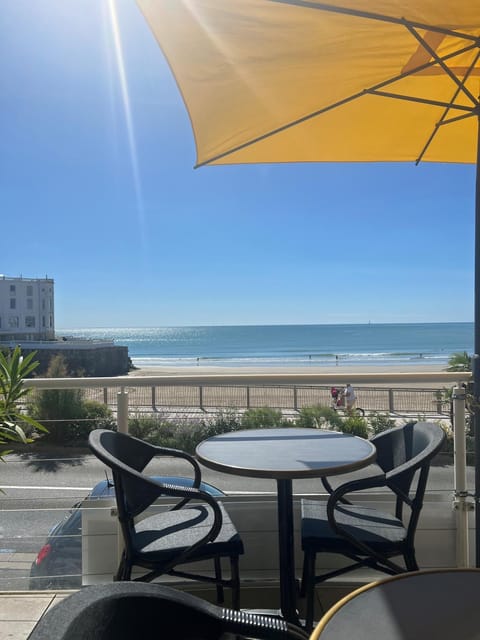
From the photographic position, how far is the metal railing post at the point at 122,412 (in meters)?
2.18

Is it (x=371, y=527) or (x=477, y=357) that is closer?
(x=477, y=357)

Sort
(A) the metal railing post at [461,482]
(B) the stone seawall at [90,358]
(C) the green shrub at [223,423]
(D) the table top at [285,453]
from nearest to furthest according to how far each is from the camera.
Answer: (D) the table top at [285,453] < (A) the metal railing post at [461,482] < (C) the green shrub at [223,423] < (B) the stone seawall at [90,358]

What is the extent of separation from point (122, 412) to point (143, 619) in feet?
4.87

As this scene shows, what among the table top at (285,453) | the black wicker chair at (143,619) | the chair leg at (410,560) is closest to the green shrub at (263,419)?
the table top at (285,453)

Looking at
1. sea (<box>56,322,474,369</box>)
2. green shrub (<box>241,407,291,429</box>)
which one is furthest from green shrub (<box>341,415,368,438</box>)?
sea (<box>56,322,474,369</box>)

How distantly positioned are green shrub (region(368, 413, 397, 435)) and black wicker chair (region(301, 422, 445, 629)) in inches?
30.1

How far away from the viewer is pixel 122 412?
2182mm

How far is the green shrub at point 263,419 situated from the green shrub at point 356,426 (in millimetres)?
430

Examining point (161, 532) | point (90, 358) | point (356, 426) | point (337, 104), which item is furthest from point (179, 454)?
point (90, 358)

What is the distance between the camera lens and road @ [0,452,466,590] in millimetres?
2312

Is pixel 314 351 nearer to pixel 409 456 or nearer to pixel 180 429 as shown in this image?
pixel 180 429

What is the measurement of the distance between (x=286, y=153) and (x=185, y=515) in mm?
1864

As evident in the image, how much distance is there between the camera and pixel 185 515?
189 cm

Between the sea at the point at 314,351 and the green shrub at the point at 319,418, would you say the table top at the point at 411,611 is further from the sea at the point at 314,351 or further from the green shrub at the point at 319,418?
the sea at the point at 314,351
